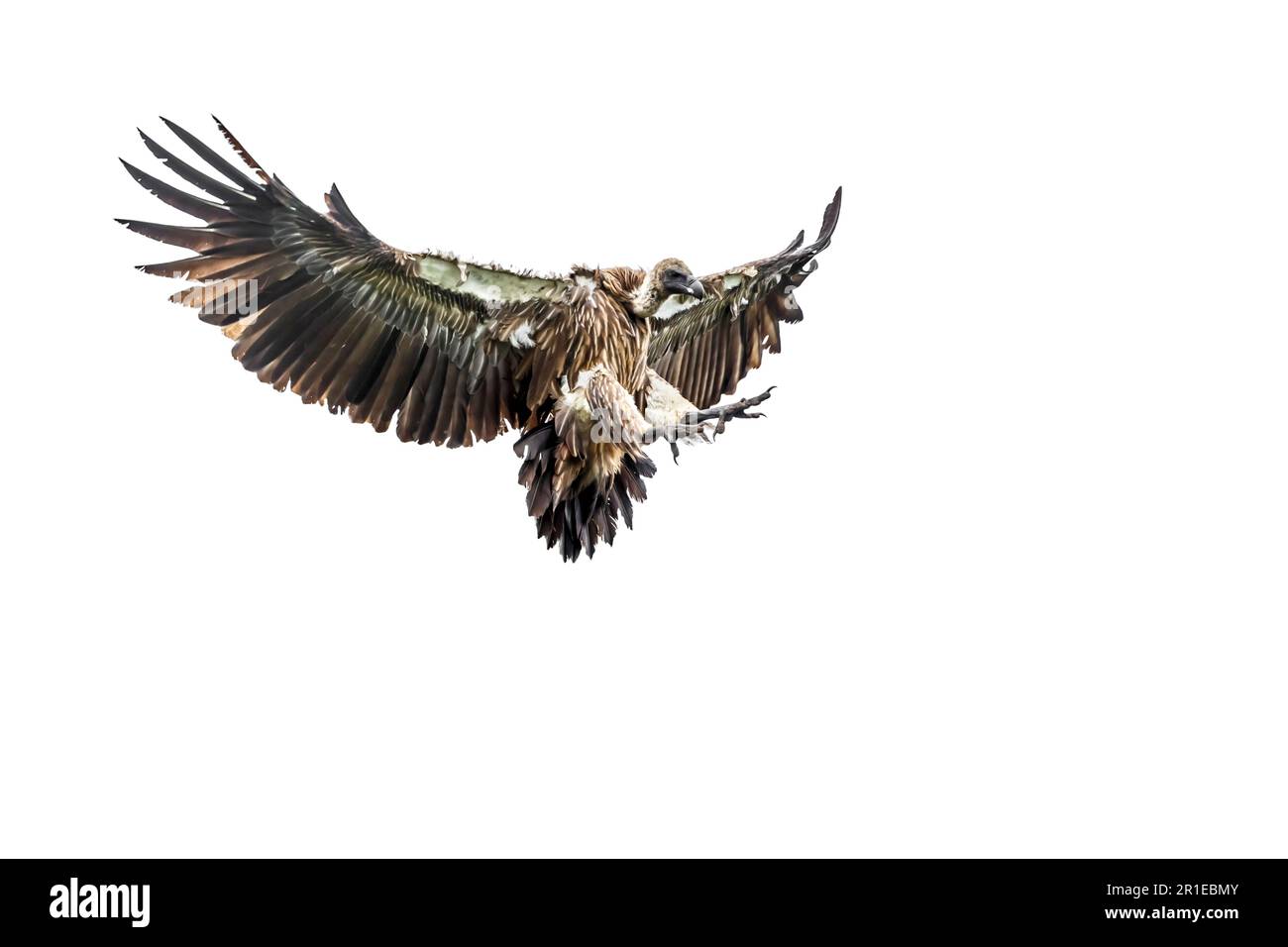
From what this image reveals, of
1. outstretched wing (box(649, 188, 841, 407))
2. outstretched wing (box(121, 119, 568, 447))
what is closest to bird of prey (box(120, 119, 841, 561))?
outstretched wing (box(121, 119, 568, 447))

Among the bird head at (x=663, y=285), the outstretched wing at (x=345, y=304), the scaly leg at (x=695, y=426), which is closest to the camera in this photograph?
the outstretched wing at (x=345, y=304)

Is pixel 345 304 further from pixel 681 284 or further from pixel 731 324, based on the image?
pixel 731 324

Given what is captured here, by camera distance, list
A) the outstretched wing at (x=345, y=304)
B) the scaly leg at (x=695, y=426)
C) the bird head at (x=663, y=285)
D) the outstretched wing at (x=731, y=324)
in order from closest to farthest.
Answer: the outstretched wing at (x=345, y=304) → the scaly leg at (x=695, y=426) → the bird head at (x=663, y=285) → the outstretched wing at (x=731, y=324)

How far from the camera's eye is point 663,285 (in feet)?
17.9

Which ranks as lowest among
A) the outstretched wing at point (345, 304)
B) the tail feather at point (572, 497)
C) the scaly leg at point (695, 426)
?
the tail feather at point (572, 497)

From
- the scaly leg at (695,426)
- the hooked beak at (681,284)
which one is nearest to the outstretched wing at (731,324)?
the hooked beak at (681,284)

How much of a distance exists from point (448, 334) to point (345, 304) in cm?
39

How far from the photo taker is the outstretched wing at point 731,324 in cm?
585

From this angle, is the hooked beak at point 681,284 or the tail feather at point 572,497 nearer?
the tail feather at point 572,497

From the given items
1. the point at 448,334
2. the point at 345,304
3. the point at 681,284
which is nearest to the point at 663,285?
the point at 681,284

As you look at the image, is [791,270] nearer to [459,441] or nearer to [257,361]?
[459,441]

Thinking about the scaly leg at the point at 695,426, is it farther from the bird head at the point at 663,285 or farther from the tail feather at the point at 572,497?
the bird head at the point at 663,285

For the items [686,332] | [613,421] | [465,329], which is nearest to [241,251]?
[465,329]

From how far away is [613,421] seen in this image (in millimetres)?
5184
